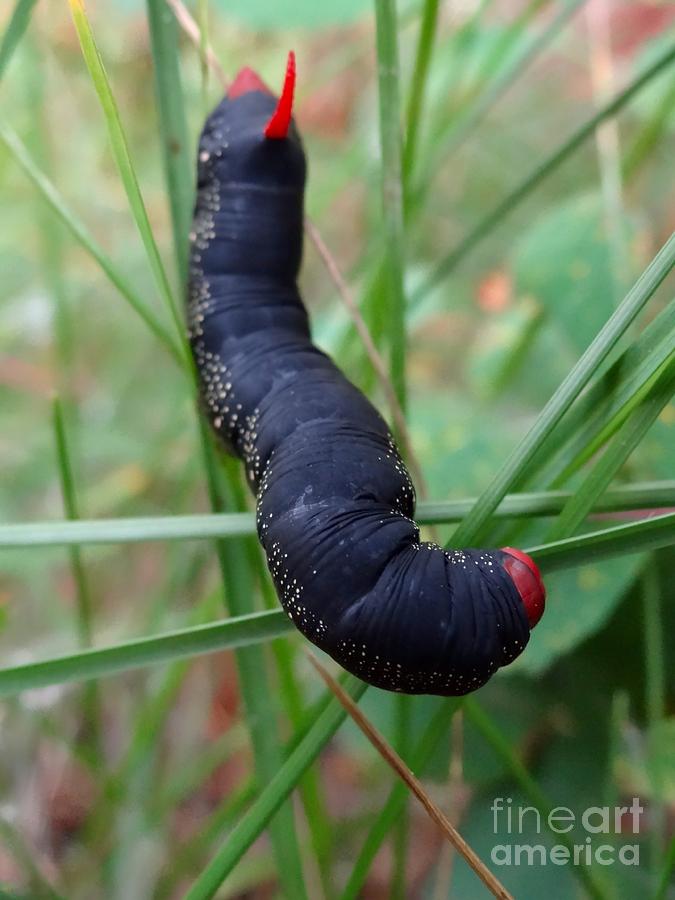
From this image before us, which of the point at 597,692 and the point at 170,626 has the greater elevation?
the point at 170,626

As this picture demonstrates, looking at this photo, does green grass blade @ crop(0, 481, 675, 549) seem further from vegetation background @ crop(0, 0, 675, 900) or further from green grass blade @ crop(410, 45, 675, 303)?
green grass blade @ crop(410, 45, 675, 303)

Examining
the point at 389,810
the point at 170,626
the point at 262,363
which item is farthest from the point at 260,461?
the point at 170,626

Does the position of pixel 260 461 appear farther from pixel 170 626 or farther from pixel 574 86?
pixel 574 86

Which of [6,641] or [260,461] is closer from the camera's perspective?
[260,461]

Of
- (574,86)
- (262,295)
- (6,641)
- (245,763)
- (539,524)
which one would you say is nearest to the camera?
(539,524)

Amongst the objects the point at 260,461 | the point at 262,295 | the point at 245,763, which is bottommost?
the point at 245,763

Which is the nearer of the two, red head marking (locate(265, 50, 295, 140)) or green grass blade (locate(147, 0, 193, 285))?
green grass blade (locate(147, 0, 193, 285))

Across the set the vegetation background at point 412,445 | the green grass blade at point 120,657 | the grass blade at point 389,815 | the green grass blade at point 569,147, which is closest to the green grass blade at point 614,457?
the vegetation background at point 412,445

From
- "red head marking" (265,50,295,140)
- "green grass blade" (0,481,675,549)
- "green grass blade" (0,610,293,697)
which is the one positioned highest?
"red head marking" (265,50,295,140)

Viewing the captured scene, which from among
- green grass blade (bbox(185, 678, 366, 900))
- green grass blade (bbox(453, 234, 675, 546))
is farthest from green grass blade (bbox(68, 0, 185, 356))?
green grass blade (bbox(185, 678, 366, 900))
